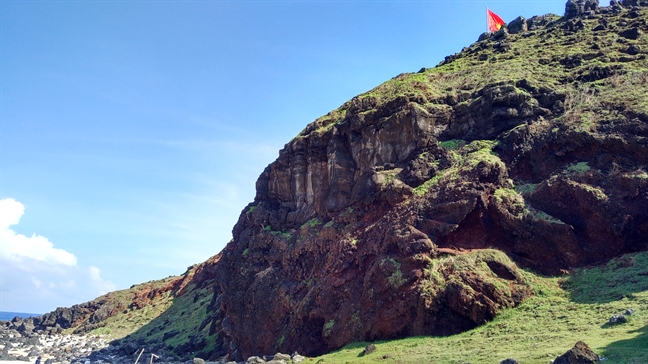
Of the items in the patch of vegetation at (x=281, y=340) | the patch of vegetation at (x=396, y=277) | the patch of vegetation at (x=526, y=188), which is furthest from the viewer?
the patch of vegetation at (x=281, y=340)

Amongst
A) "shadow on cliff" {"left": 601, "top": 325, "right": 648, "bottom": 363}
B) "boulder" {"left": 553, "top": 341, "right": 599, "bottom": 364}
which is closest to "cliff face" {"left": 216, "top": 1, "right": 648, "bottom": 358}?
"shadow on cliff" {"left": 601, "top": 325, "right": 648, "bottom": 363}

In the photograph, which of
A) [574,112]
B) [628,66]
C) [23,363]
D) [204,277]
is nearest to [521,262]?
[574,112]

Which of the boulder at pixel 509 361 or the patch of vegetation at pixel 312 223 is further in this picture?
the patch of vegetation at pixel 312 223

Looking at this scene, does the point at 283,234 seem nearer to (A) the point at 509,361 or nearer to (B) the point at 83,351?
(A) the point at 509,361

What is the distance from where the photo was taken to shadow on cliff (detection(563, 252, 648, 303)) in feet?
88.8

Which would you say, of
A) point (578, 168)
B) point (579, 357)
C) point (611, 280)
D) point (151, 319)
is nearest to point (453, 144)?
point (578, 168)

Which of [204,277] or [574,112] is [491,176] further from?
[204,277]

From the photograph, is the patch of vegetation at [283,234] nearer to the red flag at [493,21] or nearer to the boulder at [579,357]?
the boulder at [579,357]

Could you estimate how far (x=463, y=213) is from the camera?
33562mm

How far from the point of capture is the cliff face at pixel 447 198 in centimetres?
3125

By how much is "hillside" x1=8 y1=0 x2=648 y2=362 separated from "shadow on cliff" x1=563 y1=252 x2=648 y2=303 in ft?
0.44

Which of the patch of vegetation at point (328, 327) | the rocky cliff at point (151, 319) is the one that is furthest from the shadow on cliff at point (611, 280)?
the rocky cliff at point (151, 319)

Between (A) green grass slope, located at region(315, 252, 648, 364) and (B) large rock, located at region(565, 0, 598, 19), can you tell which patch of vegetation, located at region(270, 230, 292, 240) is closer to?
(A) green grass slope, located at region(315, 252, 648, 364)

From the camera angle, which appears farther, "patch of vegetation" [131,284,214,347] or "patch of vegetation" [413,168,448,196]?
"patch of vegetation" [131,284,214,347]
